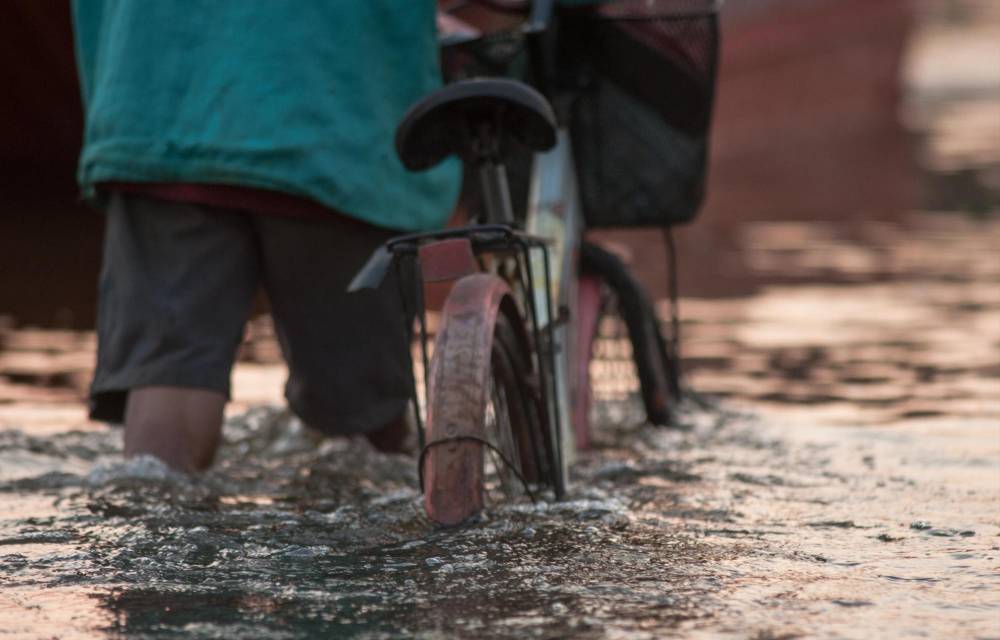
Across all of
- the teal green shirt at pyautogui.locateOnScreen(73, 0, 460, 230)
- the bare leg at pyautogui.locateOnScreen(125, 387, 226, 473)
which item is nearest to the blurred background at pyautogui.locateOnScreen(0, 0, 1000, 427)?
the bare leg at pyautogui.locateOnScreen(125, 387, 226, 473)

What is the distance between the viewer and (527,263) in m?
3.28

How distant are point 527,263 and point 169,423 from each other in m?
0.92

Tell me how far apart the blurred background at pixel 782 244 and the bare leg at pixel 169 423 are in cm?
190

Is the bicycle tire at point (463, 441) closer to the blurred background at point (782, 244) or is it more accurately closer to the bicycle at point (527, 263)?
the bicycle at point (527, 263)

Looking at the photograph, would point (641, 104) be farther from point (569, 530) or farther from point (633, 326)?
point (569, 530)

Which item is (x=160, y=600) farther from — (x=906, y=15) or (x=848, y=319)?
(x=906, y=15)

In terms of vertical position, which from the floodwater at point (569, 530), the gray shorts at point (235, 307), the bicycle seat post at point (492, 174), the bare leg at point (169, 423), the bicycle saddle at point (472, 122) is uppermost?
the bicycle saddle at point (472, 122)

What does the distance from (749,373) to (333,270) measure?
3150mm

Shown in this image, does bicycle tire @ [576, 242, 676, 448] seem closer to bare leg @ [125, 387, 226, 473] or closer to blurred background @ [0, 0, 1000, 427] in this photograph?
blurred background @ [0, 0, 1000, 427]

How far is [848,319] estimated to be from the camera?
8258 mm

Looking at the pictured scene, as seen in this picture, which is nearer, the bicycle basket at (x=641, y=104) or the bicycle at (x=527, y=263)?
the bicycle at (x=527, y=263)

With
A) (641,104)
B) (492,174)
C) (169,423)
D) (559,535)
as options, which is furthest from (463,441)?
(641,104)

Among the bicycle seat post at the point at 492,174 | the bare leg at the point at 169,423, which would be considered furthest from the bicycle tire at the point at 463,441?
the bare leg at the point at 169,423

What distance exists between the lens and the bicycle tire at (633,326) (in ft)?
16.3
